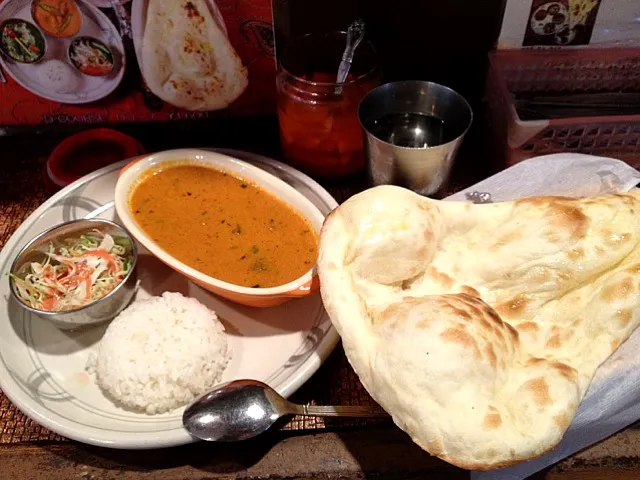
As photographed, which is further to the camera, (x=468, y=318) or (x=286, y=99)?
(x=286, y=99)

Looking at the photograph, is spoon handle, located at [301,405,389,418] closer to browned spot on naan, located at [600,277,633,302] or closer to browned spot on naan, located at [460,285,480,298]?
browned spot on naan, located at [460,285,480,298]

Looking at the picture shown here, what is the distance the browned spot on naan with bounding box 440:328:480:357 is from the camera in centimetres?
131

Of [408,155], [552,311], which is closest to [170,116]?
[408,155]

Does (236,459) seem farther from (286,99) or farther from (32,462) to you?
(286,99)

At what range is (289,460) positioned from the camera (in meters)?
1.68

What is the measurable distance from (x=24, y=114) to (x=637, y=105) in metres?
2.49

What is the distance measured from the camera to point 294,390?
171 cm

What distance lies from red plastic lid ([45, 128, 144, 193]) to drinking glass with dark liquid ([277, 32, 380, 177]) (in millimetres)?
682

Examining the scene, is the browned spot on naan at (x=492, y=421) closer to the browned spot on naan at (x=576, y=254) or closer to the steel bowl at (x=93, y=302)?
the browned spot on naan at (x=576, y=254)

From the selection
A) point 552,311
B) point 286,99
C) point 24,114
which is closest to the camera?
point 552,311

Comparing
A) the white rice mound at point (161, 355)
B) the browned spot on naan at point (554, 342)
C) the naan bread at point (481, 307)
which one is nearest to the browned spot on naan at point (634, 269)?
the naan bread at point (481, 307)

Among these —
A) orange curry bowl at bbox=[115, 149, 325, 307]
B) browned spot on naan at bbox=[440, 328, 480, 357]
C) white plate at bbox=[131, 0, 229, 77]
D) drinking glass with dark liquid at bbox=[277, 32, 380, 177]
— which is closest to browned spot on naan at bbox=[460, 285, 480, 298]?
browned spot on naan at bbox=[440, 328, 480, 357]

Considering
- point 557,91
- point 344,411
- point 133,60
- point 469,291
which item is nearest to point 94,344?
point 344,411

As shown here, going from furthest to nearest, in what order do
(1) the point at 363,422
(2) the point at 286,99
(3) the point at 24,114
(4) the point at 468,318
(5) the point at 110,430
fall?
(3) the point at 24,114
(2) the point at 286,99
(1) the point at 363,422
(5) the point at 110,430
(4) the point at 468,318
